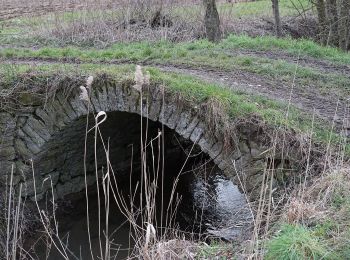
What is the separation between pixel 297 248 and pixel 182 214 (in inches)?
200

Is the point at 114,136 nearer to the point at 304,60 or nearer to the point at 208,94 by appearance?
the point at 208,94

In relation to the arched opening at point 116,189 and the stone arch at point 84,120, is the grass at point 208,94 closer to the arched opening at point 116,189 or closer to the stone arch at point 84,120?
the stone arch at point 84,120

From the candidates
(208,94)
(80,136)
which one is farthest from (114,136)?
(208,94)

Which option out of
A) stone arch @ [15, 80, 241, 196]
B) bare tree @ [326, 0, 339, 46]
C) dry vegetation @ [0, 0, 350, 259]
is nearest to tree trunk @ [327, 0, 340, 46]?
bare tree @ [326, 0, 339, 46]

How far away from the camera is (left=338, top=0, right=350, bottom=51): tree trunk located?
11175 millimetres

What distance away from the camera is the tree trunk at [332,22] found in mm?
11844

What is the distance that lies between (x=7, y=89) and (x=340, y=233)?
523 centimetres

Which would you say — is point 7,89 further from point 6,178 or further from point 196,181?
point 196,181

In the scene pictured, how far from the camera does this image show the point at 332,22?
39.7 ft

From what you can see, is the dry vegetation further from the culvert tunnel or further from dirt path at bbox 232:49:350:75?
dirt path at bbox 232:49:350:75

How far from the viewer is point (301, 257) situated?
3293mm

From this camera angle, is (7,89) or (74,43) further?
(74,43)

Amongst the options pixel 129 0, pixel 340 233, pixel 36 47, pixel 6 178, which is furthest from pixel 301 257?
pixel 129 0

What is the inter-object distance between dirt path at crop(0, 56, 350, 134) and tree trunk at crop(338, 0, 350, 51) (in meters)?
4.47
